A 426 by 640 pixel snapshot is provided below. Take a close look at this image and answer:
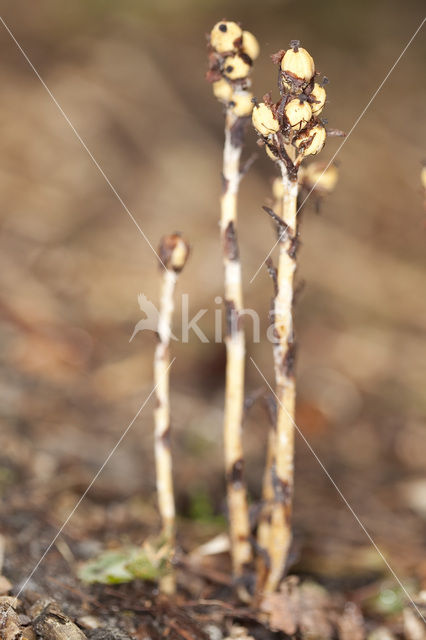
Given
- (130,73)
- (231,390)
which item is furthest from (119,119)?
(231,390)

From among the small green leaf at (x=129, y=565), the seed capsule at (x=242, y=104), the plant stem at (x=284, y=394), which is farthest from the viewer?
the small green leaf at (x=129, y=565)

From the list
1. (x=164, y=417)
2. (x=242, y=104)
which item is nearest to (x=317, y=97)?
(x=242, y=104)

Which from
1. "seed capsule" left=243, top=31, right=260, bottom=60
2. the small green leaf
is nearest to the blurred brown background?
the small green leaf

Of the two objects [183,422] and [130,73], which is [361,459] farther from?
[130,73]

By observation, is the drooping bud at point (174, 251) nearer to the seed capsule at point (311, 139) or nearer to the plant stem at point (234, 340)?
the plant stem at point (234, 340)

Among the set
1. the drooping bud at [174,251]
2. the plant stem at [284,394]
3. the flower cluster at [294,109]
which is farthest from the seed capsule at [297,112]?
the drooping bud at [174,251]

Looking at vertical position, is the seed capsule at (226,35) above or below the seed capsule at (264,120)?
above
